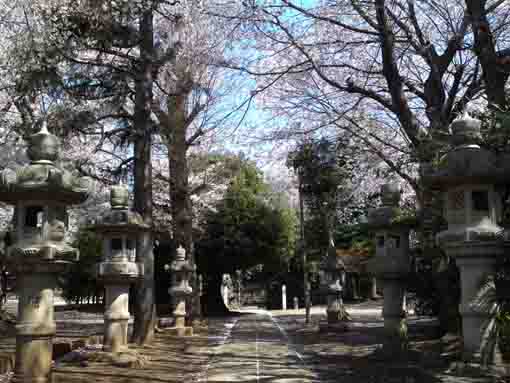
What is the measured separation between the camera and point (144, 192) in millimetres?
12172

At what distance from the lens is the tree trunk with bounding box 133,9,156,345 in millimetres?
11922

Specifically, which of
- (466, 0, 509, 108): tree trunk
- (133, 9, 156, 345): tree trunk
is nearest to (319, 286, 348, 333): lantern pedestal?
(133, 9, 156, 345): tree trunk

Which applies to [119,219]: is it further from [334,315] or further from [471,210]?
[334,315]

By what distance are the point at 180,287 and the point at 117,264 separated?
618 cm

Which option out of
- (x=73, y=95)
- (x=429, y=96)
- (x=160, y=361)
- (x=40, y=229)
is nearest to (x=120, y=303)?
(x=160, y=361)

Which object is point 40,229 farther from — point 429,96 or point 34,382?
point 429,96

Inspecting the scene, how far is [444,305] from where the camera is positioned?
10703 millimetres

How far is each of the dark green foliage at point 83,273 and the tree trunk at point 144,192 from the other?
13079 millimetres

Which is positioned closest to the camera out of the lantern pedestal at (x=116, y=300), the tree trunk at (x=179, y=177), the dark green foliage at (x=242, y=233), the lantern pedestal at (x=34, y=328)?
the lantern pedestal at (x=34, y=328)

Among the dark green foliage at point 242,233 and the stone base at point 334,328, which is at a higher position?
the dark green foliage at point 242,233

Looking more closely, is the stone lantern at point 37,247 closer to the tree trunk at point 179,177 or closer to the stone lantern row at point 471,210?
the stone lantern row at point 471,210

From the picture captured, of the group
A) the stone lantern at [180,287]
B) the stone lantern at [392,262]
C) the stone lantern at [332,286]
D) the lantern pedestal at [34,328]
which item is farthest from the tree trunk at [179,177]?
the lantern pedestal at [34,328]

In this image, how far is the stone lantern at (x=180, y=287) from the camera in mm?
15305

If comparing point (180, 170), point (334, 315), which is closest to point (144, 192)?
point (180, 170)
